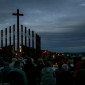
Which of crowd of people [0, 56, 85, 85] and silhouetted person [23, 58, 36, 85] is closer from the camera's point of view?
crowd of people [0, 56, 85, 85]

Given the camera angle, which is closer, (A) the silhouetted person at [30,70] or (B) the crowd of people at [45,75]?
(B) the crowd of people at [45,75]

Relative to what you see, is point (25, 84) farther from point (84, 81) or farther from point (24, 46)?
point (24, 46)

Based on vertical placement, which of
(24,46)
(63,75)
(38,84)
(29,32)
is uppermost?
(29,32)

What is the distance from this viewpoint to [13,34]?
2739 centimetres

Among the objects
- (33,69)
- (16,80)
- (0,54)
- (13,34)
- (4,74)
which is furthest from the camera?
(13,34)

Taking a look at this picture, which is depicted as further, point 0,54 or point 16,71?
point 0,54

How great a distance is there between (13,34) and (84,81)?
73.2 ft

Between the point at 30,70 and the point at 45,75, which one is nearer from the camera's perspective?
the point at 45,75

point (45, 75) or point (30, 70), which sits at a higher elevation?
point (30, 70)

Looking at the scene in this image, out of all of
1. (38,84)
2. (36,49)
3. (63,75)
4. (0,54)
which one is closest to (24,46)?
(36,49)

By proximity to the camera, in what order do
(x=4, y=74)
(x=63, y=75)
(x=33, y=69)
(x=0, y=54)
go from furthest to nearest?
(x=0, y=54) < (x=4, y=74) < (x=33, y=69) < (x=63, y=75)

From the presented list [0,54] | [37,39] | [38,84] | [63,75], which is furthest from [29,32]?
[63,75]

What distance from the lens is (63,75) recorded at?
6918 millimetres

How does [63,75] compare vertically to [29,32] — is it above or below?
below
